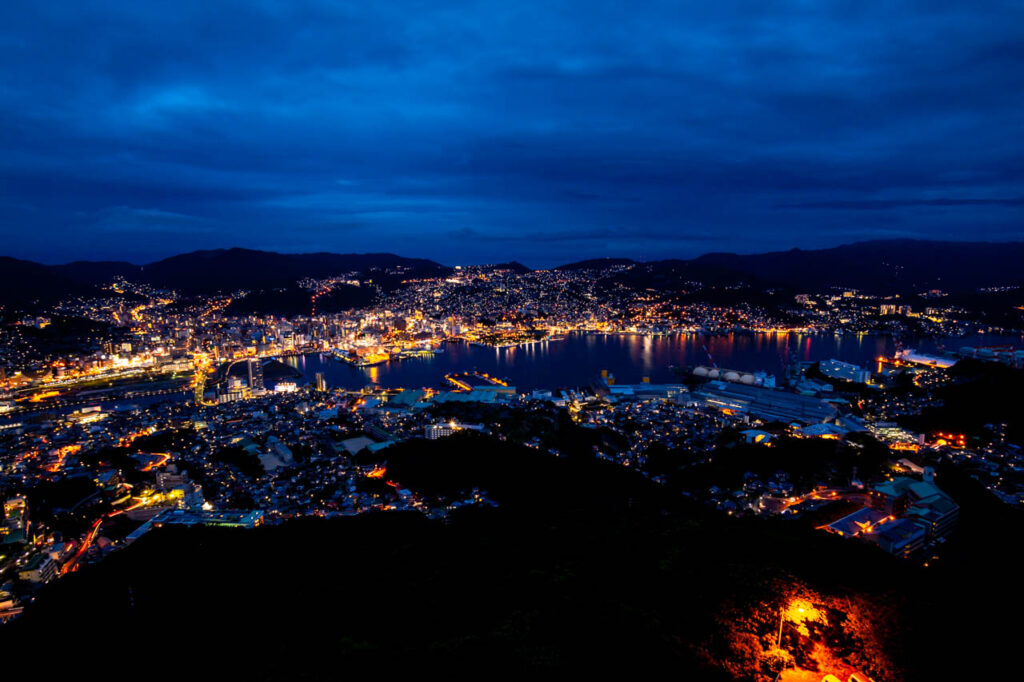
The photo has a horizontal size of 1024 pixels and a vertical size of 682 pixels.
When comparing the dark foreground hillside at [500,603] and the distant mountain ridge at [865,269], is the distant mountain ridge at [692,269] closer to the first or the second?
the distant mountain ridge at [865,269]

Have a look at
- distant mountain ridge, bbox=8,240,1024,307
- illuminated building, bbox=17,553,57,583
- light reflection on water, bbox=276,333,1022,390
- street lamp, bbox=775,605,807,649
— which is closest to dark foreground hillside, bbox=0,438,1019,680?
street lamp, bbox=775,605,807,649

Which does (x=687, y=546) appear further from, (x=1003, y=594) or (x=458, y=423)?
(x=458, y=423)

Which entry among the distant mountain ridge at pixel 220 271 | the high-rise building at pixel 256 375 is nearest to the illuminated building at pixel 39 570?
the high-rise building at pixel 256 375

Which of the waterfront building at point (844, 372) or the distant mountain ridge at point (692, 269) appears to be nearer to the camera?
the waterfront building at point (844, 372)

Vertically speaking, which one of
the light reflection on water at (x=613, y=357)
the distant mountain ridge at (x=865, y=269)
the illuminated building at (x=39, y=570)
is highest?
the distant mountain ridge at (x=865, y=269)

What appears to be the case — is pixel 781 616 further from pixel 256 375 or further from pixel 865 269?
pixel 865 269


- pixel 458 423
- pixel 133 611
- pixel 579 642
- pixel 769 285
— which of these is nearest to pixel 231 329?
pixel 458 423

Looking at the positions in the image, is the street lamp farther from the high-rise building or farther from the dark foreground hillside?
the high-rise building
